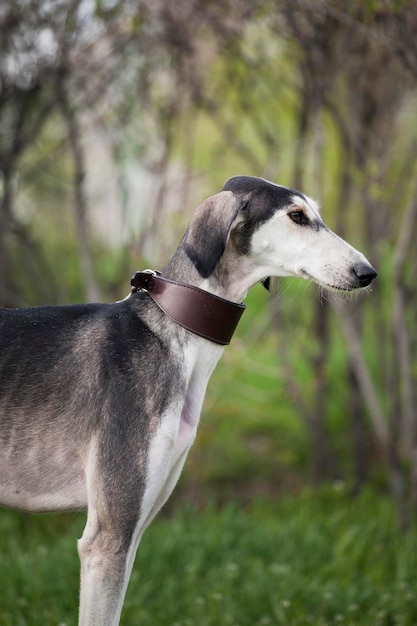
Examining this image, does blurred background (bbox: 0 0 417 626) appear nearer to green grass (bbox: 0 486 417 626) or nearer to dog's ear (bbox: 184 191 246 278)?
green grass (bbox: 0 486 417 626)

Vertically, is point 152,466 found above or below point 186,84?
below

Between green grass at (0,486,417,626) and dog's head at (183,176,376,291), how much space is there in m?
2.23

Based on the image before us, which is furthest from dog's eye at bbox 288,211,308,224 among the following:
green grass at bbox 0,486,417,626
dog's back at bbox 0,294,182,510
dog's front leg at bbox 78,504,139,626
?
green grass at bbox 0,486,417,626

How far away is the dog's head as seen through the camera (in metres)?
3.08

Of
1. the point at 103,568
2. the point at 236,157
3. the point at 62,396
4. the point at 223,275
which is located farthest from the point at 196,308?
the point at 236,157

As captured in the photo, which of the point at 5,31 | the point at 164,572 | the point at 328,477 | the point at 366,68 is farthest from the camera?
the point at 328,477

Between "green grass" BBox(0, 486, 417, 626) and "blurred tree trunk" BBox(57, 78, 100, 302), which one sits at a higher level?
"blurred tree trunk" BBox(57, 78, 100, 302)

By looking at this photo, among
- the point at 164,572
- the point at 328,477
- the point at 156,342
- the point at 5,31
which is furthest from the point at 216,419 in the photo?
the point at 156,342

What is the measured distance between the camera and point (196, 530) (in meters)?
6.12

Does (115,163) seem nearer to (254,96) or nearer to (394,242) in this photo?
(254,96)

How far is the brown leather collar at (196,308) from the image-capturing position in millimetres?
3119

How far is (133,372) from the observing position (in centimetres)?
313

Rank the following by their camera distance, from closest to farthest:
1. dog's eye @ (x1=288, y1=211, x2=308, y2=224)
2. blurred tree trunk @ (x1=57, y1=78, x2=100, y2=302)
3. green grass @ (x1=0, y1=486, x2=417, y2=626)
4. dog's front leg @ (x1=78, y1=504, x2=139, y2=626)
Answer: dog's front leg @ (x1=78, y1=504, x2=139, y2=626), dog's eye @ (x1=288, y1=211, x2=308, y2=224), green grass @ (x1=0, y1=486, x2=417, y2=626), blurred tree trunk @ (x1=57, y1=78, x2=100, y2=302)

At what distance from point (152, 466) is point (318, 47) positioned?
13.6 feet
